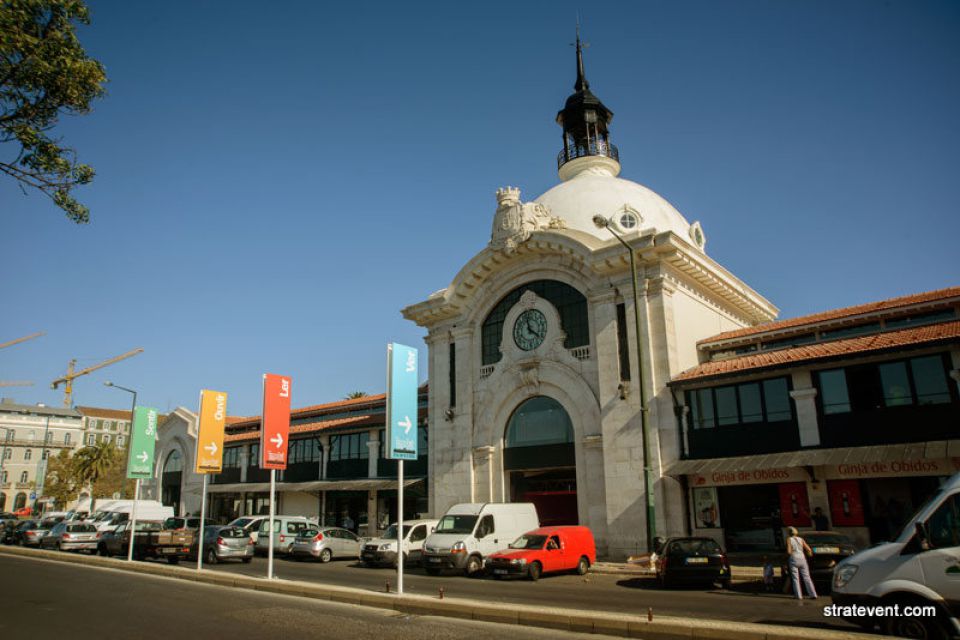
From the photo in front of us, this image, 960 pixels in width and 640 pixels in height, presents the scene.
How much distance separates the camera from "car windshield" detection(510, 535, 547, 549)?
20.7 m

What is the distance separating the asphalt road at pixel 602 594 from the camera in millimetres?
12508

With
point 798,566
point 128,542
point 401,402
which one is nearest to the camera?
point 798,566

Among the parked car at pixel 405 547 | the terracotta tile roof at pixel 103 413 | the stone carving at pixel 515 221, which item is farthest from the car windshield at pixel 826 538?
the terracotta tile roof at pixel 103 413

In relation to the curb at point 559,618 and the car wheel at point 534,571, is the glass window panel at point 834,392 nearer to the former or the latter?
the car wheel at point 534,571

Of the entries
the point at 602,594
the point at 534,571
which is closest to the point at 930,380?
the point at 602,594

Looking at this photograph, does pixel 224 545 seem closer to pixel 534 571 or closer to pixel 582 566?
pixel 534 571

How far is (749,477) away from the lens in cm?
2327

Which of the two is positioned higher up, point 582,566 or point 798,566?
point 798,566

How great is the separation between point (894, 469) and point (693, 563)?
8.22 metres

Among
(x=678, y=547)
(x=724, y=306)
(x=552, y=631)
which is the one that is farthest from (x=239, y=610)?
(x=724, y=306)

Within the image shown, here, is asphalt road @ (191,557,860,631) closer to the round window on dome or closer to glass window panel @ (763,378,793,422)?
glass window panel @ (763,378,793,422)

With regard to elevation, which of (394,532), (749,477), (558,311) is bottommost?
(394,532)

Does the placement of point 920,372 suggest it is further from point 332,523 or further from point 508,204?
point 332,523

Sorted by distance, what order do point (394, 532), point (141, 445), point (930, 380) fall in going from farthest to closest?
point (394, 532) < point (141, 445) < point (930, 380)
